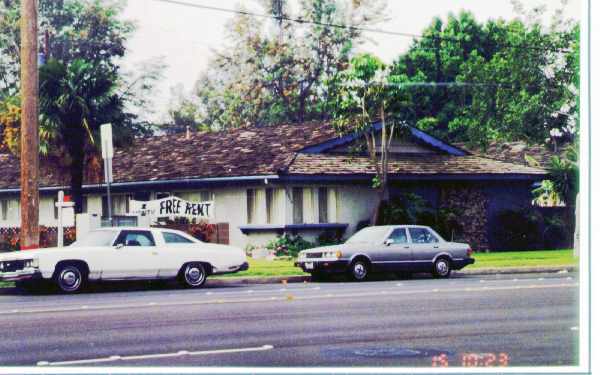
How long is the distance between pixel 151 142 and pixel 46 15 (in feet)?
Result: 20.1

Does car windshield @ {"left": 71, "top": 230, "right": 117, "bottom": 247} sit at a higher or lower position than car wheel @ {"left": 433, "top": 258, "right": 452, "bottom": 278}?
higher

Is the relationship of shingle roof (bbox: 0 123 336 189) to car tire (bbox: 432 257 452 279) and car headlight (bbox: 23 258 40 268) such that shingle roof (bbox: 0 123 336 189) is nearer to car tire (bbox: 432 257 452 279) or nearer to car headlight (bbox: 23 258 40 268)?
car tire (bbox: 432 257 452 279)

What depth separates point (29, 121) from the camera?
2162cm

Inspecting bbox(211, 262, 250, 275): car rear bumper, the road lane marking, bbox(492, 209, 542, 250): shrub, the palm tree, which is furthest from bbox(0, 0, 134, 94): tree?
the road lane marking

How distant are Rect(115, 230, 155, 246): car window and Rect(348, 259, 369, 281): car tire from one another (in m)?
4.83

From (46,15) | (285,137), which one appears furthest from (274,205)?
(46,15)

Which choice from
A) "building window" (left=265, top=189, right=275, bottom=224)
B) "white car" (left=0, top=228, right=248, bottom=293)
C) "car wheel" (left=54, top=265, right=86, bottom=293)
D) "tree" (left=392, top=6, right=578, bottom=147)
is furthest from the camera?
"building window" (left=265, top=189, right=275, bottom=224)

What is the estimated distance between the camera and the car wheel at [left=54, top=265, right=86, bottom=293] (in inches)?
828

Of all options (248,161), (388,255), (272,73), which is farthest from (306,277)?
(272,73)

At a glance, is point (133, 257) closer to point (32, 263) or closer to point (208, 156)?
point (32, 263)

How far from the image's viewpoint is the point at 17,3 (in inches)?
1676

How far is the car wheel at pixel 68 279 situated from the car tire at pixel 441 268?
8594mm

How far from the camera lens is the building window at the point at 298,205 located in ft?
106
